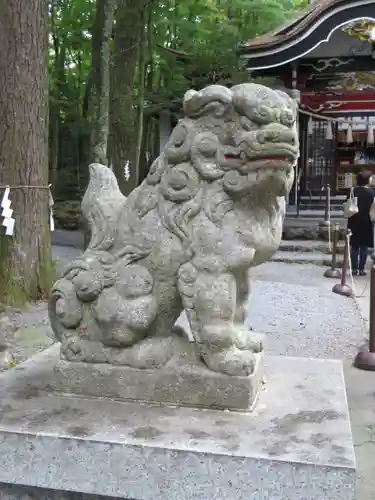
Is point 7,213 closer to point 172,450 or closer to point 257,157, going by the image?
point 257,157

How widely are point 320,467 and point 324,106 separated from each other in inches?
487

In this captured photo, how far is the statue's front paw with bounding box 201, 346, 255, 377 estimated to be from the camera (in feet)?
6.85

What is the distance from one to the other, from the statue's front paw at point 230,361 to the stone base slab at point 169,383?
0.02 m

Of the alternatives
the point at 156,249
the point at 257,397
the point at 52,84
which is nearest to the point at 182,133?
the point at 156,249

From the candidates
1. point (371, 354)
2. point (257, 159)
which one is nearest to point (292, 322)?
point (371, 354)

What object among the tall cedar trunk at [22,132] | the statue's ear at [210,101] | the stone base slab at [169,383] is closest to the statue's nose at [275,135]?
the statue's ear at [210,101]

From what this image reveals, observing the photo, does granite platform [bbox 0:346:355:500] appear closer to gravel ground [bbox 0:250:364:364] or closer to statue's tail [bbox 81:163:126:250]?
statue's tail [bbox 81:163:126:250]

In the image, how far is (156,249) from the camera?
2164mm

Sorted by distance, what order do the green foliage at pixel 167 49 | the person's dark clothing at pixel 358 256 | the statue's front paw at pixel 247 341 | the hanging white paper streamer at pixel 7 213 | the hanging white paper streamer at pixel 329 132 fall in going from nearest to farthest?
1. the statue's front paw at pixel 247 341
2. the hanging white paper streamer at pixel 7 213
3. the person's dark clothing at pixel 358 256
4. the green foliage at pixel 167 49
5. the hanging white paper streamer at pixel 329 132

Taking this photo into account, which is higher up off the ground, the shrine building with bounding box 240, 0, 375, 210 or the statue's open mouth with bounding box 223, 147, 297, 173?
the shrine building with bounding box 240, 0, 375, 210

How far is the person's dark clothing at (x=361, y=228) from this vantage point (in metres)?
8.70

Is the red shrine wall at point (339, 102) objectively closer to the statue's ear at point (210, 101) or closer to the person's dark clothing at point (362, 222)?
the person's dark clothing at point (362, 222)

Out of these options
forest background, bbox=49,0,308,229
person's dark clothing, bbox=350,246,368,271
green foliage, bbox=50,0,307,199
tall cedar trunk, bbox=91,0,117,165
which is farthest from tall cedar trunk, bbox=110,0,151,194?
person's dark clothing, bbox=350,246,368,271

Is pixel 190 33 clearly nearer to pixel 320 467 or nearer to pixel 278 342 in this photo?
pixel 278 342
